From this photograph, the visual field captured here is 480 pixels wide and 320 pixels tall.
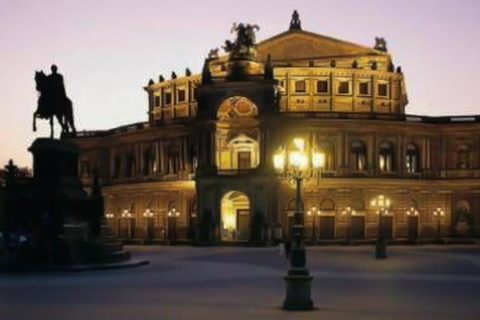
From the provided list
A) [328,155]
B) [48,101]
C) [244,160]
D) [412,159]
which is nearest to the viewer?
[48,101]

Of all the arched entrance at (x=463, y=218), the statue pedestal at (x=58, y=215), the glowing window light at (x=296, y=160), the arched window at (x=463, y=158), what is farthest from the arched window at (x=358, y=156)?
the glowing window light at (x=296, y=160)

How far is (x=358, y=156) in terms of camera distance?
8800 cm

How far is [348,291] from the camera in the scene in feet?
93.1

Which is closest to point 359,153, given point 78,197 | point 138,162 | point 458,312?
point 138,162

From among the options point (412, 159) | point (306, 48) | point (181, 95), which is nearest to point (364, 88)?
point (306, 48)

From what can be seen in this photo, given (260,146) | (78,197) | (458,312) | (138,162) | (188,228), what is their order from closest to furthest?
(458,312), (78,197), (260,146), (188,228), (138,162)

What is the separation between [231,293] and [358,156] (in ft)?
203

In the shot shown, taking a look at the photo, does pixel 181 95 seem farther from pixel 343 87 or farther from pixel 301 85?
pixel 343 87

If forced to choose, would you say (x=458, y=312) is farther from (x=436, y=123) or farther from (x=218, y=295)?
(x=436, y=123)

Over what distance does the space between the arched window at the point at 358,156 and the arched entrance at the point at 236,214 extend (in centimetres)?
1181

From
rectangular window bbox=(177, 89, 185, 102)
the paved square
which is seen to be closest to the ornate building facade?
rectangular window bbox=(177, 89, 185, 102)

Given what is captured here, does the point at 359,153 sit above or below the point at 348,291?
above

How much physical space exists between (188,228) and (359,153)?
19761 mm

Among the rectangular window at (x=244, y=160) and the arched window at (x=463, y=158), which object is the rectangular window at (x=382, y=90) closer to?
the arched window at (x=463, y=158)
